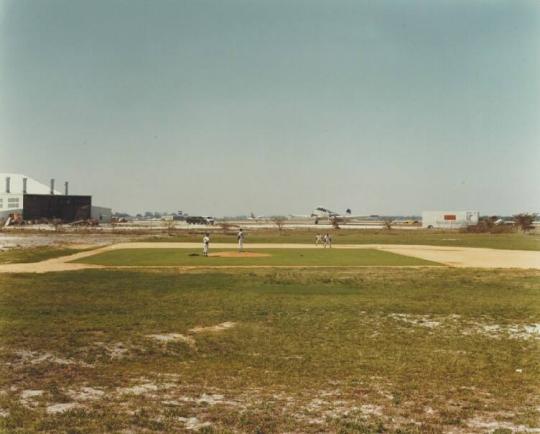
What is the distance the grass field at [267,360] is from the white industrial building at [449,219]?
111096 millimetres

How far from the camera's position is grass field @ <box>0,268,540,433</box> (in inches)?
329

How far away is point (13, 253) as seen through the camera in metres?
43.3

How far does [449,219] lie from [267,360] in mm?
127059

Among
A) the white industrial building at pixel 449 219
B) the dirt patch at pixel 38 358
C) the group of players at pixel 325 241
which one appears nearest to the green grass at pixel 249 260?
the group of players at pixel 325 241

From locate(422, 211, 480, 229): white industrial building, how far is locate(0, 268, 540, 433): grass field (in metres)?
111

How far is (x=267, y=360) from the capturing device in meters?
12.1

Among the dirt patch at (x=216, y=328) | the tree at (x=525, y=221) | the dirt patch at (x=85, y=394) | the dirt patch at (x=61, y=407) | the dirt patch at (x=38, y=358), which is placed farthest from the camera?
the tree at (x=525, y=221)

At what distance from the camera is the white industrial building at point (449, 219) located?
13025 cm

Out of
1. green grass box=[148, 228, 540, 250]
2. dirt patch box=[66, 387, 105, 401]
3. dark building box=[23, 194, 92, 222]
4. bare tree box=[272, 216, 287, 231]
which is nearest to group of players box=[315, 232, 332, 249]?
green grass box=[148, 228, 540, 250]

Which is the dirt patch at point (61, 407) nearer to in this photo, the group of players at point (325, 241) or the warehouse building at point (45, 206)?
the group of players at point (325, 241)

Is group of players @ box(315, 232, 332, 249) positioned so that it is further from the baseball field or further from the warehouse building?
the warehouse building

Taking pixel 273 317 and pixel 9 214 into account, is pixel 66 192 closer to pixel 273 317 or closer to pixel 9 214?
pixel 9 214

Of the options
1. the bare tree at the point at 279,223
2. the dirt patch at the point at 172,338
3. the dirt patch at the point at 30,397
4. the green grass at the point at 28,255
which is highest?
the bare tree at the point at 279,223

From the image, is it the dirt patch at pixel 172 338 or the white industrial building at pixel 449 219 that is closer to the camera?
the dirt patch at pixel 172 338
